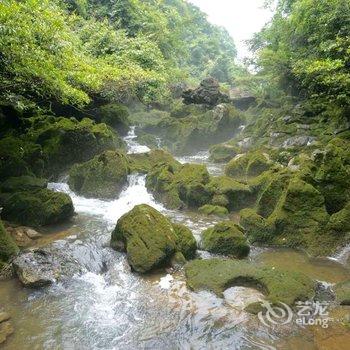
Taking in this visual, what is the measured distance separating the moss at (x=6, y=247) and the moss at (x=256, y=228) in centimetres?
599

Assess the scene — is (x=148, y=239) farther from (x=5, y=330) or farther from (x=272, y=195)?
(x=272, y=195)

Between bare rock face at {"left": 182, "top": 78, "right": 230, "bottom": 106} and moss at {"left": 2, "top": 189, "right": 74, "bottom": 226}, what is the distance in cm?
1756

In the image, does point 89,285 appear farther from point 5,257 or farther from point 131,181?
point 131,181

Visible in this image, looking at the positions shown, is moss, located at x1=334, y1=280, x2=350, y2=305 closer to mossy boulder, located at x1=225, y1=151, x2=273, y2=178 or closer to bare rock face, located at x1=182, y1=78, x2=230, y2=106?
mossy boulder, located at x1=225, y1=151, x2=273, y2=178

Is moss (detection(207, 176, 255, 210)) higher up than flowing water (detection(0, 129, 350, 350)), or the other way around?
→ moss (detection(207, 176, 255, 210))

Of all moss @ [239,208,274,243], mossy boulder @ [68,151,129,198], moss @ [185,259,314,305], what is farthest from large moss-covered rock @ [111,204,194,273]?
mossy boulder @ [68,151,129,198]

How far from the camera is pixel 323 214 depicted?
9984 mm

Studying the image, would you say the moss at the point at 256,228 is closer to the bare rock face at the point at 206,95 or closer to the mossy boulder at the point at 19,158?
the mossy boulder at the point at 19,158

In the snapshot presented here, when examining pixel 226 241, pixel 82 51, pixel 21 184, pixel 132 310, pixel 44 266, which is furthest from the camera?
pixel 82 51

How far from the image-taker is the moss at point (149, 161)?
1600cm

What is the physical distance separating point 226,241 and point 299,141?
32.9 ft

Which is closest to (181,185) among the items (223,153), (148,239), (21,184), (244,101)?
(148,239)

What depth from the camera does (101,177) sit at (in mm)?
14367

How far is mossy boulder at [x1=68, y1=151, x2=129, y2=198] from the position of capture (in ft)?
46.4
